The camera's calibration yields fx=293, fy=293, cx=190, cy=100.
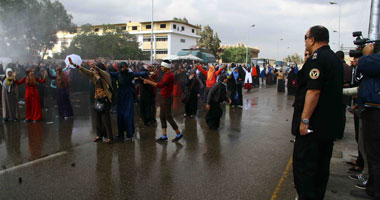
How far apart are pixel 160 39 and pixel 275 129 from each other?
5982 cm

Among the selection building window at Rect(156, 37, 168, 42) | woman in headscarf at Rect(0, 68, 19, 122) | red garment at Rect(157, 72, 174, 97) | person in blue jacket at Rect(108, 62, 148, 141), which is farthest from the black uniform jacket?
building window at Rect(156, 37, 168, 42)

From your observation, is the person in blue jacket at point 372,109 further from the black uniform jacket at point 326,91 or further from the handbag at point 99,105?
the handbag at point 99,105

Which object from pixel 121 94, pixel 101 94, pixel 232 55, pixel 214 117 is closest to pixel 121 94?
pixel 121 94

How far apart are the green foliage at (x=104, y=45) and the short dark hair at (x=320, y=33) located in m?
37.5

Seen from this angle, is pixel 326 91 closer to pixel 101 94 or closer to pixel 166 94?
pixel 166 94

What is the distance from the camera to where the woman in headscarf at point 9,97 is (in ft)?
27.8

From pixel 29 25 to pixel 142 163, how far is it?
2656cm

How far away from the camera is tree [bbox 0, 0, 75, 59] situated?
23.2m

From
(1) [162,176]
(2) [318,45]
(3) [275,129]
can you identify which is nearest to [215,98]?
(3) [275,129]

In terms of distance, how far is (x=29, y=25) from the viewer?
86.7 feet

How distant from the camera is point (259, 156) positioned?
Result: 5473 millimetres

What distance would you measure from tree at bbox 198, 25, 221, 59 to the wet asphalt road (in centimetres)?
5897

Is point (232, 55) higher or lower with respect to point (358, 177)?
higher

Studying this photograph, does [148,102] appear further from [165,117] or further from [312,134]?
[312,134]
